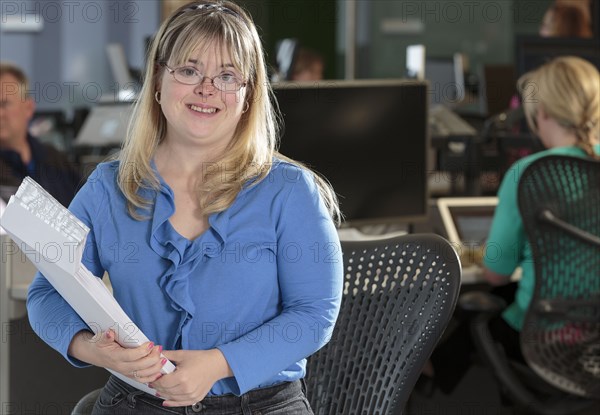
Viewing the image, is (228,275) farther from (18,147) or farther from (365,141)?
(18,147)

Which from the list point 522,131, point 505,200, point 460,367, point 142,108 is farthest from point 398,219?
point 142,108

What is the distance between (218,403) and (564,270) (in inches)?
54.7

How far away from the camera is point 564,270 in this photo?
2.66 meters

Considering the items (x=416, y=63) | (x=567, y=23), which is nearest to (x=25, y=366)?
(x=416, y=63)

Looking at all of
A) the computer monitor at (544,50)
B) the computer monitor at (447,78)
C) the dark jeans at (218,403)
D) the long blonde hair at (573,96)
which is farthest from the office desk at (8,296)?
the computer monitor at (447,78)

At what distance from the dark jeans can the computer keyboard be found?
6.44ft

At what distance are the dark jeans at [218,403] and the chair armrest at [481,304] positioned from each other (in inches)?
47.0

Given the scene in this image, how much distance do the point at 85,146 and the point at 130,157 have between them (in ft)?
12.0

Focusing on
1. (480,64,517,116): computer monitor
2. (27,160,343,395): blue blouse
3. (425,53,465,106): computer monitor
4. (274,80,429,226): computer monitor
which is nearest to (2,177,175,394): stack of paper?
(27,160,343,395): blue blouse

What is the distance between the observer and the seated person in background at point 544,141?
2.77m

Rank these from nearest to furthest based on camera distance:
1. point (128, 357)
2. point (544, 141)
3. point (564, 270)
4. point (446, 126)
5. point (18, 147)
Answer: point (128, 357), point (564, 270), point (544, 141), point (446, 126), point (18, 147)

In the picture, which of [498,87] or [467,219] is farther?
[498,87]

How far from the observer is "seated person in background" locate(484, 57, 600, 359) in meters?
2.77

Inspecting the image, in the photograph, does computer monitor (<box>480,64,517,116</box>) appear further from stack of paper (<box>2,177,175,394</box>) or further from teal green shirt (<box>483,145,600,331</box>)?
stack of paper (<box>2,177,175,394</box>)
